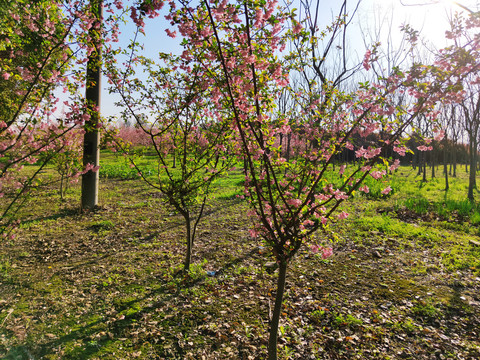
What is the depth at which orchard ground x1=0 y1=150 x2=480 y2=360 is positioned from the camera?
3.01 m

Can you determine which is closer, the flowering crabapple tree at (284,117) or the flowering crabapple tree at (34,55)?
the flowering crabapple tree at (284,117)

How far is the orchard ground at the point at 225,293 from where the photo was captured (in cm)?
301

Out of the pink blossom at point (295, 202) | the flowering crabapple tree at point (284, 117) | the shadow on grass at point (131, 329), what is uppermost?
the flowering crabapple tree at point (284, 117)

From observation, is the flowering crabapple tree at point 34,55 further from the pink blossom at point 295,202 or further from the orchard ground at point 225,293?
the pink blossom at point 295,202

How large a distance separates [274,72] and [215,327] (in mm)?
2945

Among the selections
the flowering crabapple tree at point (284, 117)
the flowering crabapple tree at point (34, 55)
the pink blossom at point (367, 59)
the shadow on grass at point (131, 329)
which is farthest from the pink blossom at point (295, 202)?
the flowering crabapple tree at point (34, 55)

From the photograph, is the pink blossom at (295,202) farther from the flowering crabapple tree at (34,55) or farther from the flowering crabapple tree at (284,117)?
the flowering crabapple tree at (34,55)

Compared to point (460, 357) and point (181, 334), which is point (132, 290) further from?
point (460, 357)

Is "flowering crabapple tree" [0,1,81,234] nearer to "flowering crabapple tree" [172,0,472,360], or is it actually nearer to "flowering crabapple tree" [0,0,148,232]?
"flowering crabapple tree" [0,0,148,232]

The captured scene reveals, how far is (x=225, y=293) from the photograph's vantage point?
404 centimetres

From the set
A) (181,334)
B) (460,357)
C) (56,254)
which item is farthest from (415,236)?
(56,254)

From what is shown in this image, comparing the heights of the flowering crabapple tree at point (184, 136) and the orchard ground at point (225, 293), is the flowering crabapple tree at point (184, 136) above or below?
above

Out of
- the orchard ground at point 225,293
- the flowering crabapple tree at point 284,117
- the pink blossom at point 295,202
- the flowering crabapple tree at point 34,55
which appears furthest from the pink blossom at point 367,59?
the flowering crabapple tree at point 34,55

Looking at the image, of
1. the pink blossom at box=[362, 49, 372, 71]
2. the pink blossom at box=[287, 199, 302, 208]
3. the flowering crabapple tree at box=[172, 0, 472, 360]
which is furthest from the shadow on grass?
the pink blossom at box=[362, 49, 372, 71]
